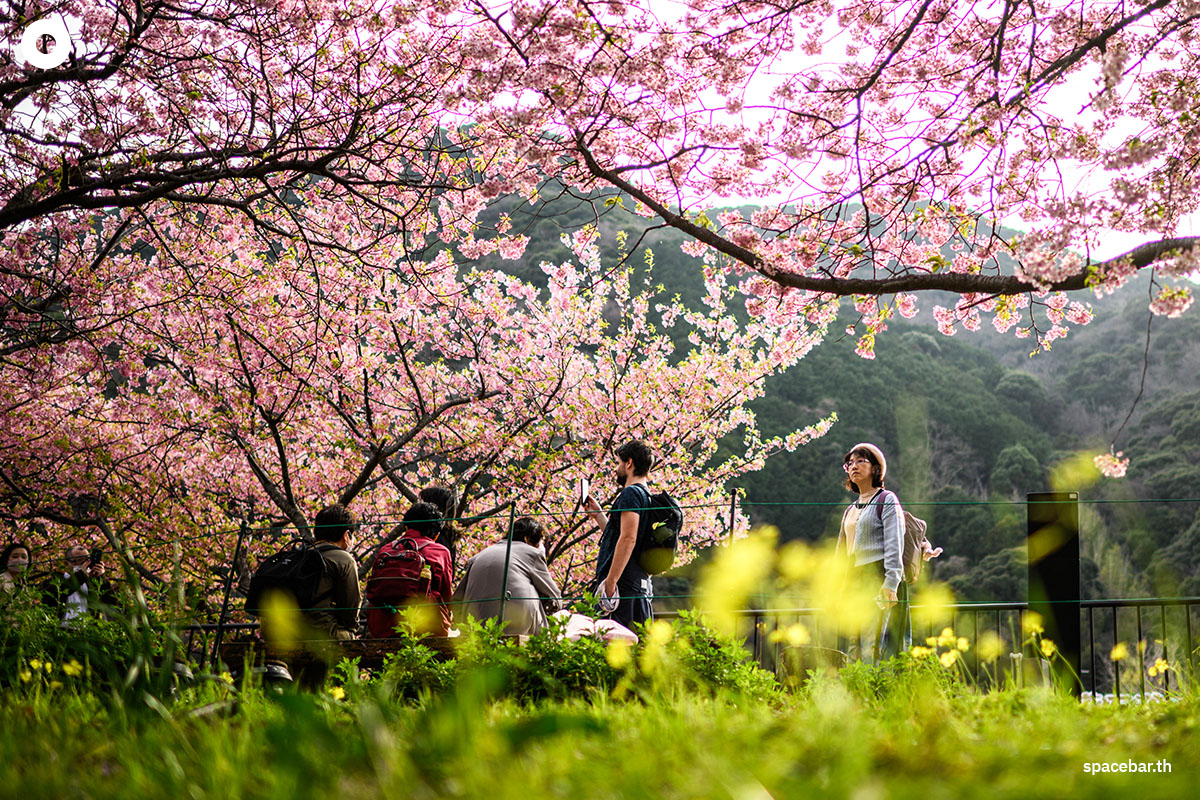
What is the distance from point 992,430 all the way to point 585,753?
4153cm

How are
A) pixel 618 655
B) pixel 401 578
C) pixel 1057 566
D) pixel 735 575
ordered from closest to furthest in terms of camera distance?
1. pixel 735 575
2. pixel 618 655
3. pixel 401 578
4. pixel 1057 566

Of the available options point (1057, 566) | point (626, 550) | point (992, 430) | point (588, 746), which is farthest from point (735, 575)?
point (992, 430)

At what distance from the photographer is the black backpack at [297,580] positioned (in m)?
4.70

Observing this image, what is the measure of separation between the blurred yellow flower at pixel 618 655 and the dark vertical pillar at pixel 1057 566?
292 cm

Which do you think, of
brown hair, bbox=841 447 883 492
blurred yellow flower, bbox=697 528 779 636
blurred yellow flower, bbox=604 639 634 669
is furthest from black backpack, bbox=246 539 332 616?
brown hair, bbox=841 447 883 492

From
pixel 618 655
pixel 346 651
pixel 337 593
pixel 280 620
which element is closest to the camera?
pixel 618 655

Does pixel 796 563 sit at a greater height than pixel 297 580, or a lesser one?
greater

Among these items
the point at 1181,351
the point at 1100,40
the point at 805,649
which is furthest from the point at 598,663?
the point at 1181,351

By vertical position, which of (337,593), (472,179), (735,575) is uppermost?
(472,179)

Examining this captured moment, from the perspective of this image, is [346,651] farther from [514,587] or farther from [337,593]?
[514,587]

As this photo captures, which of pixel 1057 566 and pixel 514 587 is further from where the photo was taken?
pixel 1057 566

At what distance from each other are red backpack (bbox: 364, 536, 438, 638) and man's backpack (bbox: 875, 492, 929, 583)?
263 centimetres

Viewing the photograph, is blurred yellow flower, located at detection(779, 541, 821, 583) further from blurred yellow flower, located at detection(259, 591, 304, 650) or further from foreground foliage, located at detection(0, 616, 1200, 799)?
blurred yellow flower, located at detection(259, 591, 304, 650)

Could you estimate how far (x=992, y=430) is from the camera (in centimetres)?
3891
